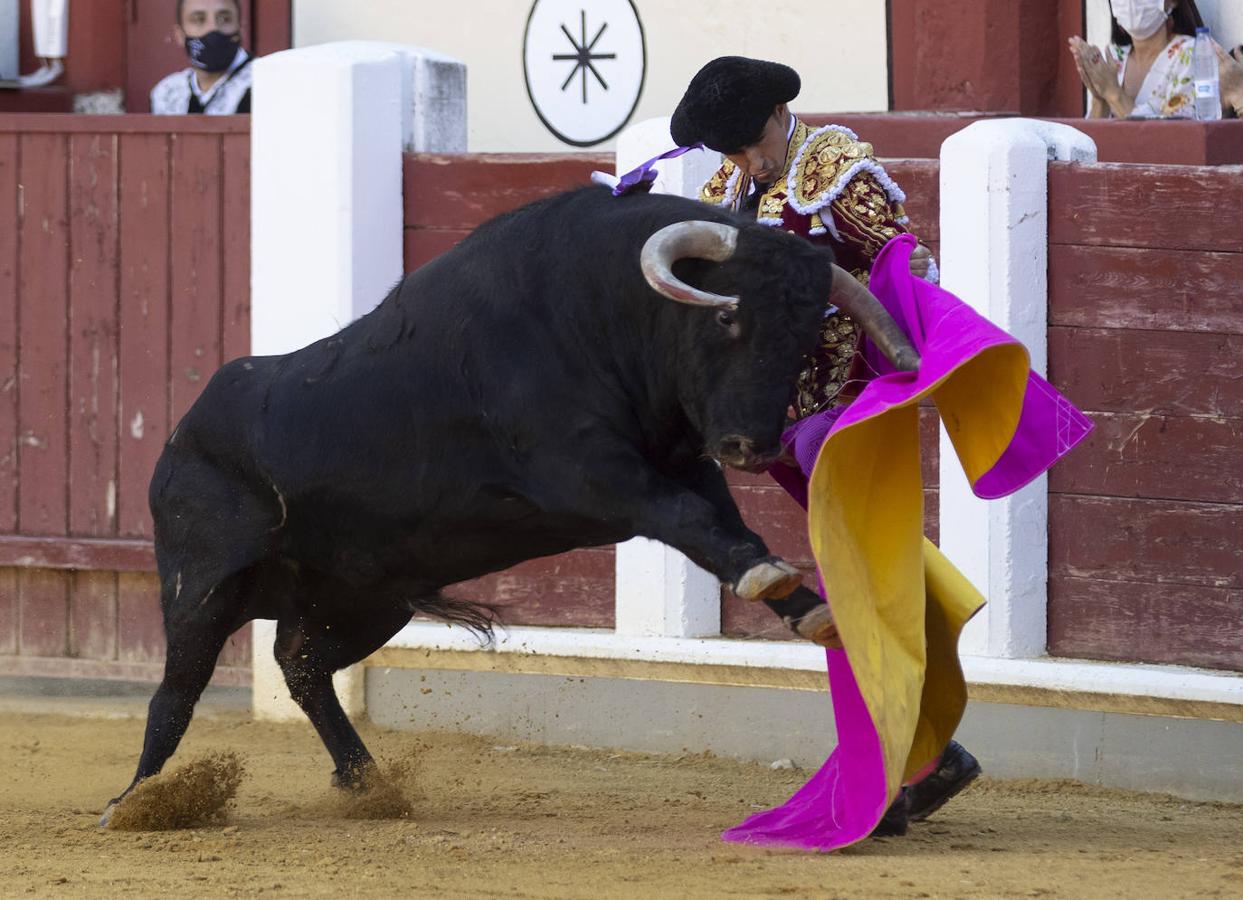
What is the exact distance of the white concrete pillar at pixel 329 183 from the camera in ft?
20.1

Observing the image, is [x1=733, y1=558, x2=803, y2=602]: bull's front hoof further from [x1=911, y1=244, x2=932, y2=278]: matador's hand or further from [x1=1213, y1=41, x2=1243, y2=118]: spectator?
[x1=1213, y1=41, x2=1243, y2=118]: spectator

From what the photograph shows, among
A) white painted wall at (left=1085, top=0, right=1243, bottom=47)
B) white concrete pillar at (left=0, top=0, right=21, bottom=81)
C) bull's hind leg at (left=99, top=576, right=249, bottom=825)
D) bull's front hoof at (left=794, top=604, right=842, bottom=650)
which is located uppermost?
white concrete pillar at (left=0, top=0, right=21, bottom=81)

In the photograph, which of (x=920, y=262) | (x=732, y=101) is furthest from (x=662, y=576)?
(x=732, y=101)

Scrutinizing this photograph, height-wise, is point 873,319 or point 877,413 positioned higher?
point 873,319

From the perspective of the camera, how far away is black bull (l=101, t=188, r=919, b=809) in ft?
12.8

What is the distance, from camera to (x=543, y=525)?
420cm

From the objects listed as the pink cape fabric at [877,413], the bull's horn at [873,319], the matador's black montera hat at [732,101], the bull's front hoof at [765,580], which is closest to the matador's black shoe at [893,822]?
the pink cape fabric at [877,413]

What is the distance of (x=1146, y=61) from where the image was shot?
642 cm

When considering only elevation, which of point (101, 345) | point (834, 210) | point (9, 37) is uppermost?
point (9, 37)

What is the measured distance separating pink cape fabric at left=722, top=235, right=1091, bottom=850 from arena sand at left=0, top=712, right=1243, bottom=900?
4.0 inches

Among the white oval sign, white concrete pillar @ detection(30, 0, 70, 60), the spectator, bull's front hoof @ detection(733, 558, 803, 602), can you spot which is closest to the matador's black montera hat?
bull's front hoof @ detection(733, 558, 803, 602)

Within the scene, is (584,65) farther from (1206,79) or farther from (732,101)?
(732,101)

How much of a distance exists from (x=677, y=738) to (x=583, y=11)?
140 inches

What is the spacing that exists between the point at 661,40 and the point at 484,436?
4136mm
